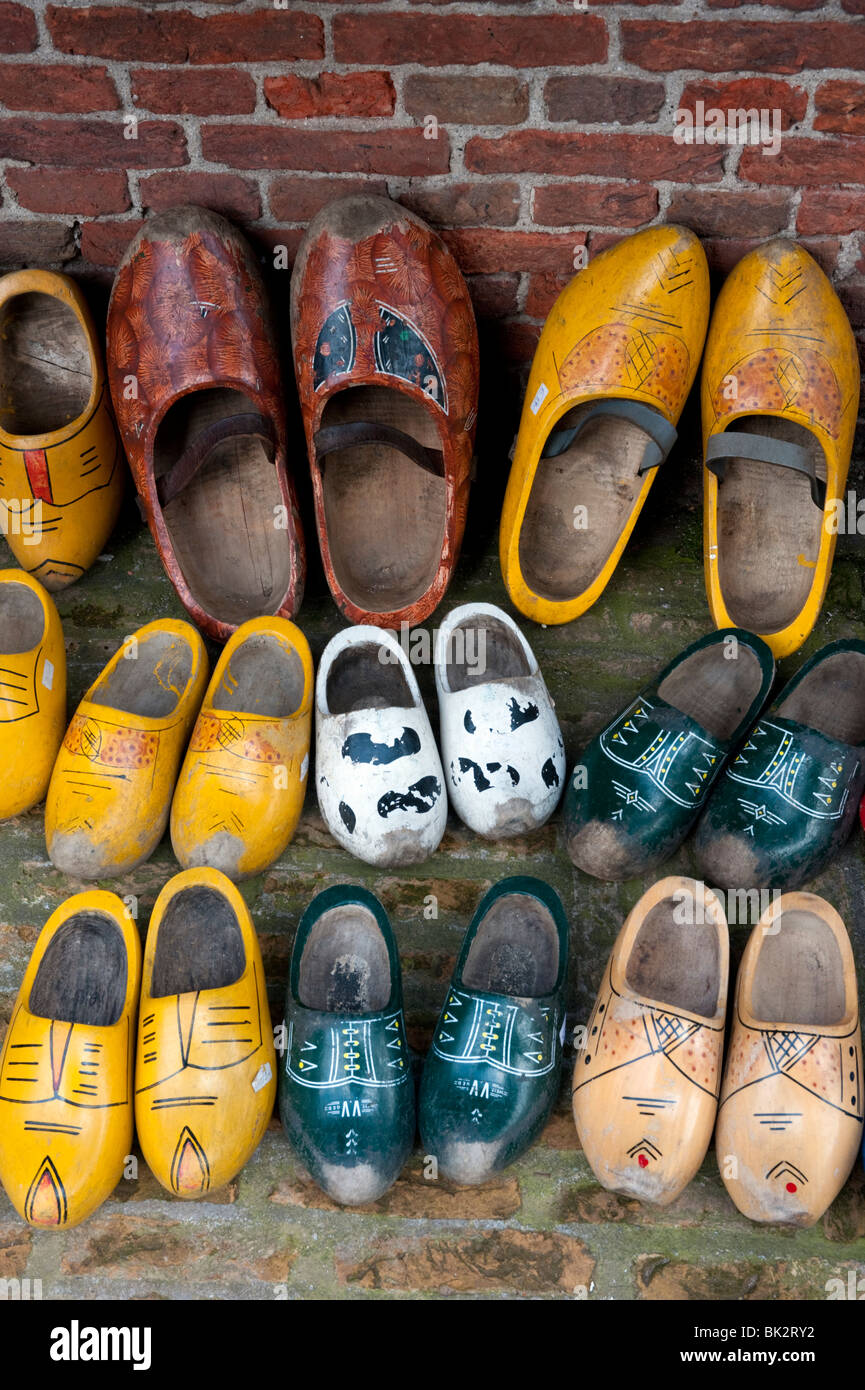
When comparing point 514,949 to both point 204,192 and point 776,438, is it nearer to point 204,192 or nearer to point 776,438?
point 776,438

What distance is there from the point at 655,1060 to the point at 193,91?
1.88m

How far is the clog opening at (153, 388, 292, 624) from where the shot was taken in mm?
2293

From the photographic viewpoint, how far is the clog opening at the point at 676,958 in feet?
5.89

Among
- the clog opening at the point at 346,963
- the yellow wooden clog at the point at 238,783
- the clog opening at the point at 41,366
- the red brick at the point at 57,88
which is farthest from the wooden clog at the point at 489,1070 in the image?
the red brick at the point at 57,88

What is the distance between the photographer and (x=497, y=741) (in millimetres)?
1973

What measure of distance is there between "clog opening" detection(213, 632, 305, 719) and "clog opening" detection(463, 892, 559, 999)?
54 cm

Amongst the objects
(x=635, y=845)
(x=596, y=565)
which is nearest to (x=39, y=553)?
(x=596, y=565)

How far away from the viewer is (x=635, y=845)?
6.29 ft

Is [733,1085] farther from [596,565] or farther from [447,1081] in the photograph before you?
[596,565]

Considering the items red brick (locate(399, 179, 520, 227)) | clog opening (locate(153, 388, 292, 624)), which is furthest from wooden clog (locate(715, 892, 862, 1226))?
red brick (locate(399, 179, 520, 227))

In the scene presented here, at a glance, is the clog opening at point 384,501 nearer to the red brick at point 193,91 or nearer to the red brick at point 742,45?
the red brick at point 193,91

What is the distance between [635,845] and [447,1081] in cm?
51

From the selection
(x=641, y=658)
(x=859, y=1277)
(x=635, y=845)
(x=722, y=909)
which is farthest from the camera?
(x=641, y=658)

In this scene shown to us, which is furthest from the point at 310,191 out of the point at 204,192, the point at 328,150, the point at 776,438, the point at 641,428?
the point at 776,438
